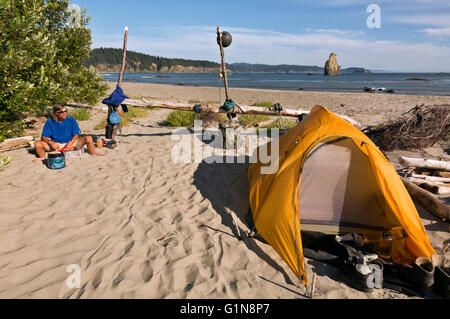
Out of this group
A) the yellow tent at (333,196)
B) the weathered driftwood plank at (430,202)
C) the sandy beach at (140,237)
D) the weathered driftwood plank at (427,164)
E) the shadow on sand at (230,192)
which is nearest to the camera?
the sandy beach at (140,237)

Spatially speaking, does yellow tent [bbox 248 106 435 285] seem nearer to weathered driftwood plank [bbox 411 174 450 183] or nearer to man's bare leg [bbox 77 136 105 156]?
weathered driftwood plank [bbox 411 174 450 183]

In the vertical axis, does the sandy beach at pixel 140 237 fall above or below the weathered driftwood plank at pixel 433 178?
below

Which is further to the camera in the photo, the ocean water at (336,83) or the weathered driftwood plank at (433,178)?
the ocean water at (336,83)

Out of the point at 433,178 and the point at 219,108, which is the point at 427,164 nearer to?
the point at 433,178

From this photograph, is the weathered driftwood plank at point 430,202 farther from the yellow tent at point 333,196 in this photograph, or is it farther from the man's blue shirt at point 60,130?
the man's blue shirt at point 60,130

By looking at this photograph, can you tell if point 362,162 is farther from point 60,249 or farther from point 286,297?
point 60,249

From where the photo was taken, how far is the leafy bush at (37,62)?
7102 millimetres


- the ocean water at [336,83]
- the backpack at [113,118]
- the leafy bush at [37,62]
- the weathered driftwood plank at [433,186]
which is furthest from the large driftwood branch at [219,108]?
the weathered driftwood plank at [433,186]

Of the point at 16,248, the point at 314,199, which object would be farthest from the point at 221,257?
the point at 16,248

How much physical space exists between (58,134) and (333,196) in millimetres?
6792

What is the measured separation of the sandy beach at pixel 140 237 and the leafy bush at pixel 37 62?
73.5 inches

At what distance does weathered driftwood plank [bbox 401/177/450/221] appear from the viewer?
16.1 feet

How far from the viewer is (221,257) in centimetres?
387

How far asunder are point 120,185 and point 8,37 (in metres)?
5.23
